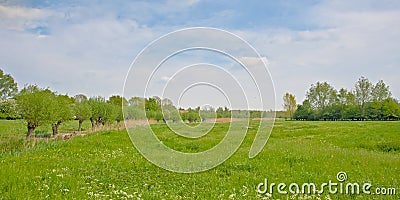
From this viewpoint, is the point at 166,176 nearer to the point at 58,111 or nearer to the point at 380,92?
the point at 58,111

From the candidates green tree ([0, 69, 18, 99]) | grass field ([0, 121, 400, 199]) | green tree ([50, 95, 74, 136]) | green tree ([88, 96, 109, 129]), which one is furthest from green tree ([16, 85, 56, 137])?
green tree ([0, 69, 18, 99])

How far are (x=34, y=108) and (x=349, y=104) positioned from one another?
96.7 meters

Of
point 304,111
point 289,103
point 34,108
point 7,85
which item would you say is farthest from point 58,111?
point 289,103

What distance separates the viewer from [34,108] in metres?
29.7

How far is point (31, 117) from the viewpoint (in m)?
29.7

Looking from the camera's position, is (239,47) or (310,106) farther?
(310,106)

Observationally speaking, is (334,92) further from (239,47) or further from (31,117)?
(239,47)

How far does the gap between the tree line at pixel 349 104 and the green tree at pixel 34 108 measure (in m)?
82.8

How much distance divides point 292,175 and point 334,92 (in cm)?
11232

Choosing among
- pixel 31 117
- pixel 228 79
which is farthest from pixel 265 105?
pixel 31 117

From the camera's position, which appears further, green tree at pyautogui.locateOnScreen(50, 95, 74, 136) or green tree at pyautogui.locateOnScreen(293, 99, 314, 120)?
green tree at pyautogui.locateOnScreen(293, 99, 314, 120)

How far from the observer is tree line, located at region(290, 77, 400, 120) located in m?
88.4
